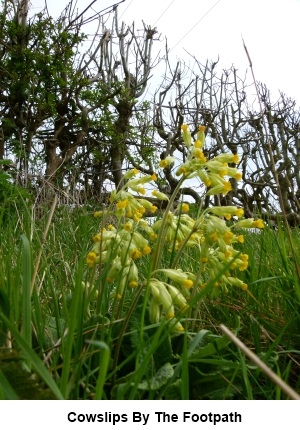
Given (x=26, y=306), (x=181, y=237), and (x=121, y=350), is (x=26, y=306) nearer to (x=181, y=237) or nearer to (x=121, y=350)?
(x=121, y=350)

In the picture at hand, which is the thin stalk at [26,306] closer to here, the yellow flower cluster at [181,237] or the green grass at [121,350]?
the green grass at [121,350]

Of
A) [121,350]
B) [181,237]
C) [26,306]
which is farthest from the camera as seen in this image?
[181,237]

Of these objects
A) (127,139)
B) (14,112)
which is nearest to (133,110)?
(127,139)

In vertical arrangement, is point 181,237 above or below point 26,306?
above

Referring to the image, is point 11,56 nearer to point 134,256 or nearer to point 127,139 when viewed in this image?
point 127,139

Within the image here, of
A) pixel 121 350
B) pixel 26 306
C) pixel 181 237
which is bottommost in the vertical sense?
pixel 121 350

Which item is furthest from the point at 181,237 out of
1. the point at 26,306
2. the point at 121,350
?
the point at 26,306

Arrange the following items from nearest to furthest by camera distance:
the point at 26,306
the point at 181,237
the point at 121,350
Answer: the point at 26,306 → the point at 121,350 → the point at 181,237

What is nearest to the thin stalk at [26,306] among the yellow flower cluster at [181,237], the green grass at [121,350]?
the green grass at [121,350]

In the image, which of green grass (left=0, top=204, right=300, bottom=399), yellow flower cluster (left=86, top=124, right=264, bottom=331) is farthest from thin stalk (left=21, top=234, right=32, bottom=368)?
yellow flower cluster (left=86, top=124, right=264, bottom=331)

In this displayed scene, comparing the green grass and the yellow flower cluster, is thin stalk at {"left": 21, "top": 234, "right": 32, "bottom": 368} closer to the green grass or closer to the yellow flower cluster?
the green grass

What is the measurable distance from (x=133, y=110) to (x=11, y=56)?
8.68 feet

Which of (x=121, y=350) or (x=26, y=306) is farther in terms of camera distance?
(x=121, y=350)

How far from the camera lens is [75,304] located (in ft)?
2.87
